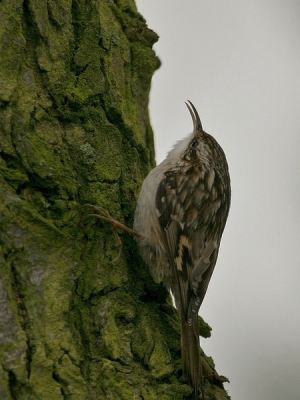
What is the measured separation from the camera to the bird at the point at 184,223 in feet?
8.10

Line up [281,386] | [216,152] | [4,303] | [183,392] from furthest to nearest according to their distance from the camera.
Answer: [216,152]
[281,386]
[183,392]
[4,303]

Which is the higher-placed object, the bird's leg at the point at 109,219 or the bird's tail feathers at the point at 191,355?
the bird's leg at the point at 109,219

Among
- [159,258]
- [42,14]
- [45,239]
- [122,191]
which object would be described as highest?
[42,14]

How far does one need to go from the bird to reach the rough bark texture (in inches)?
2.6

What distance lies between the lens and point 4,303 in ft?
5.43

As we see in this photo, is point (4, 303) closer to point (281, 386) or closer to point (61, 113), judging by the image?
point (61, 113)

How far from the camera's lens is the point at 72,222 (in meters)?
2.06

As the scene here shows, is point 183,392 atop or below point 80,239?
below

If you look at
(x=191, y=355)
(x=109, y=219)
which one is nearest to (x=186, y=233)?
(x=109, y=219)

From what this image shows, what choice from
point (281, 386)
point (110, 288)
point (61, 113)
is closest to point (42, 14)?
point (61, 113)

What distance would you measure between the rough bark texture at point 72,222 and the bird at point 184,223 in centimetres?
7

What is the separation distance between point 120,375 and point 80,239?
0.48m

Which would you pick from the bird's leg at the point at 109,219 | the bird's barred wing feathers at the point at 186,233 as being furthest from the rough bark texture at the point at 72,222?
the bird's barred wing feathers at the point at 186,233

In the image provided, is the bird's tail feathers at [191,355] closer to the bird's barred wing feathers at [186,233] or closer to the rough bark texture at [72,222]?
the rough bark texture at [72,222]
